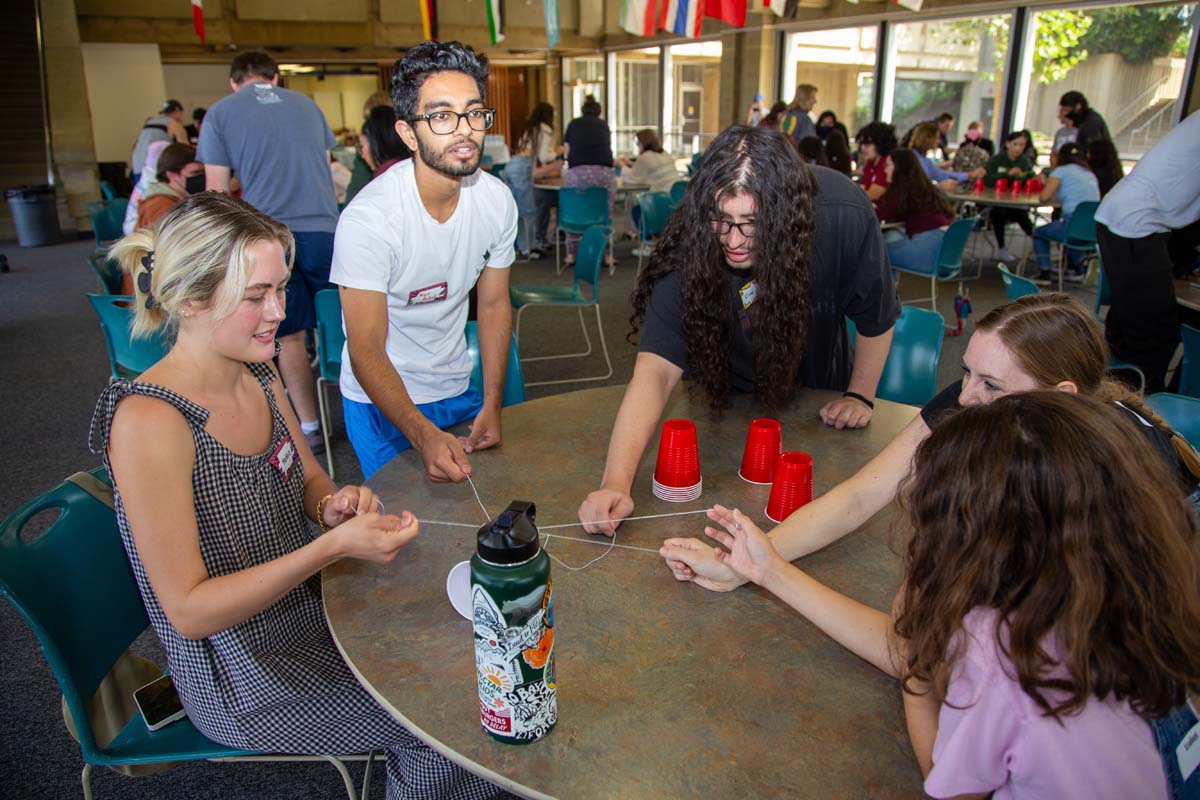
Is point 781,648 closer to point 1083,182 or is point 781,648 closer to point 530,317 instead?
→ point 530,317

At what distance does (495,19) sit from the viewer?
9.41 meters

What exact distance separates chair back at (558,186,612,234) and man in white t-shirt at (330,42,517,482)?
524cm

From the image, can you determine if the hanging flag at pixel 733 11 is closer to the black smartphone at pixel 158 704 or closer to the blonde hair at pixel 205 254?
the blonde hair at pixel 205 254

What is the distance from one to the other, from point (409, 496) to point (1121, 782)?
121 centimetres

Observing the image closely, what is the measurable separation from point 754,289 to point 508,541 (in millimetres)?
1183

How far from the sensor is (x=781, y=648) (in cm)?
111

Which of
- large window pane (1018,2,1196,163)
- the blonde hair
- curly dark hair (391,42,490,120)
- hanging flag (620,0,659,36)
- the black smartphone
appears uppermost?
hanging flag (620,0,659,36)

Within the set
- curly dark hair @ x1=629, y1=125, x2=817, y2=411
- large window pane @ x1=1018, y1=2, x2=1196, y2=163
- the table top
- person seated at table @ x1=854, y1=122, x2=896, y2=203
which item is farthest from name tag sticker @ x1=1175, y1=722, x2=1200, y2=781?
large window pane @ x1=1018, y1=2, x2=1196, y2=163

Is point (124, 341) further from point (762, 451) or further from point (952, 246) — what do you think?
point (952, 246)

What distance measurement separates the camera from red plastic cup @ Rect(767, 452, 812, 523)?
1.44m

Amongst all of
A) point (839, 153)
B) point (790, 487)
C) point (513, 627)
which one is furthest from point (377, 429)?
point (839, 153)

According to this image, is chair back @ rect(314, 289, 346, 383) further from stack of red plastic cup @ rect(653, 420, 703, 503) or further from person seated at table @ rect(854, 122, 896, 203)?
person seated at table @ rect(854, 122, 896, 203)

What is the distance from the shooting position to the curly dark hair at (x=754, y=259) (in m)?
1.70

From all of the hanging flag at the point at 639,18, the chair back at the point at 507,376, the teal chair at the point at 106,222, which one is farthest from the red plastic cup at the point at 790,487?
the hanging flag at the point at 639,18
